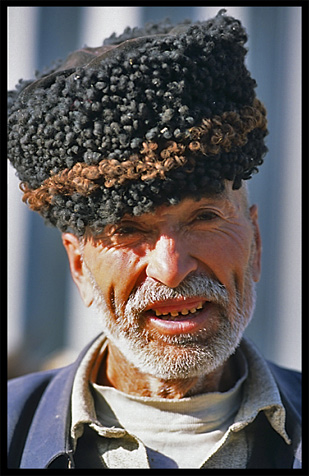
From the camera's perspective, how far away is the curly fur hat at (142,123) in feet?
A: 3.62

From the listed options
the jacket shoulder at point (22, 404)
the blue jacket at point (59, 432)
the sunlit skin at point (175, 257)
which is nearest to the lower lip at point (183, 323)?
the sunlit skin at point (175, 257)

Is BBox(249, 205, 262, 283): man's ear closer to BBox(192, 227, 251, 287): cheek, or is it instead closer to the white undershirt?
BBox(192, 227, 251, 287): cheek

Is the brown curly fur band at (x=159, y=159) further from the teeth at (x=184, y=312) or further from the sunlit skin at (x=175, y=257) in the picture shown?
the teeth at (x=184, y=312)

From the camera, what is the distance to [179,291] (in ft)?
3.90

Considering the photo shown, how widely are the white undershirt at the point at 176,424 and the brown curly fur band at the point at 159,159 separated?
0.53 meters

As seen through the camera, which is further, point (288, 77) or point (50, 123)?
point (288, 77)

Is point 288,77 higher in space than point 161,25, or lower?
lower

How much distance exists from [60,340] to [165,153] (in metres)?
2.59

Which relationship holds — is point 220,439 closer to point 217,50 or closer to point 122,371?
point 122,371

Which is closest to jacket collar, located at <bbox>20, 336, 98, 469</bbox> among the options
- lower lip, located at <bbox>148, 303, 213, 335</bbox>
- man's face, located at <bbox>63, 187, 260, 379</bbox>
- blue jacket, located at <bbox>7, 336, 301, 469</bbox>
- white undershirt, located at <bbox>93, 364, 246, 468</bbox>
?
blue jacket, located at <bbox>7, 336, 301, 469</bbox>

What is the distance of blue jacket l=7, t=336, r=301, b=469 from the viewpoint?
4.27 ft

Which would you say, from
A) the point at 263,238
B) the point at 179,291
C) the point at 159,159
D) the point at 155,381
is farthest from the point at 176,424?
the point at 263,238

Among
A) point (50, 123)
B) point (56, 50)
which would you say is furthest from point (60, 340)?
point (50, 123)
